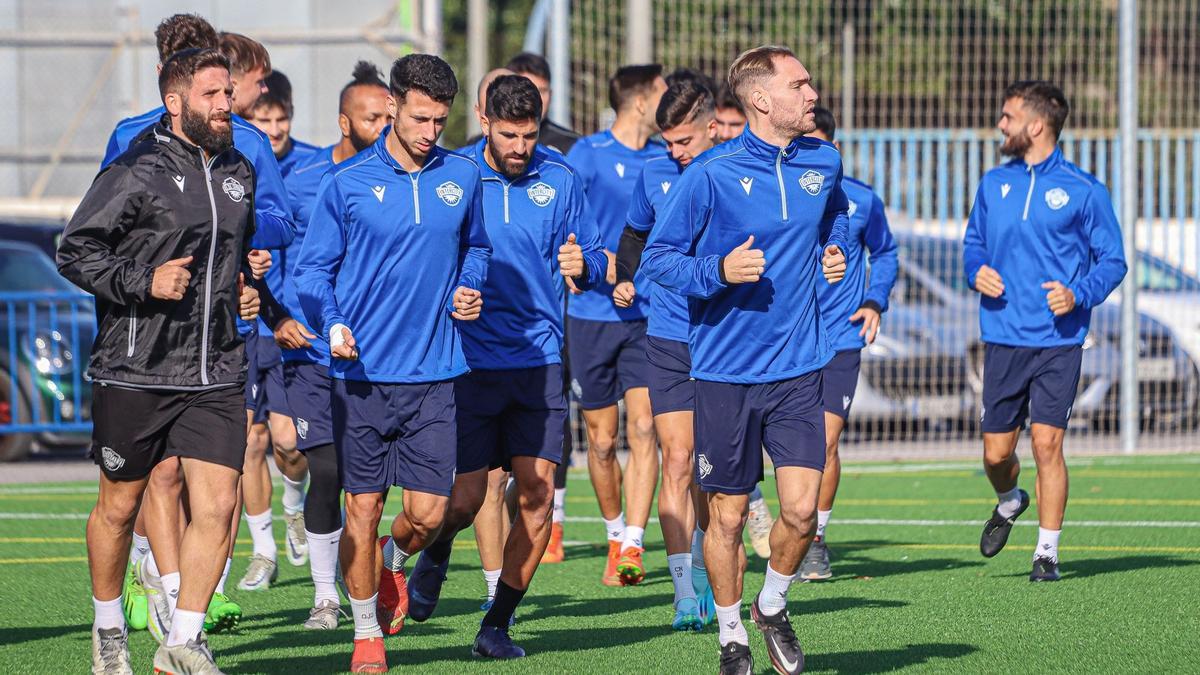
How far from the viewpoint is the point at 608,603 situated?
8141mm

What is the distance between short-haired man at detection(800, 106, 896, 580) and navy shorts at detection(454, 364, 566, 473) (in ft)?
6.84

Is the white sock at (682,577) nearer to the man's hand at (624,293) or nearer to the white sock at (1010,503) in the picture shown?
the man's hand at (624,293)

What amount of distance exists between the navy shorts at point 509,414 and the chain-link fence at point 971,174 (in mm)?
8026

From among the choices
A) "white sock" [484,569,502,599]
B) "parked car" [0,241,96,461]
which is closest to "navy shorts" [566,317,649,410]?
"white sock" [484,569,502,599]

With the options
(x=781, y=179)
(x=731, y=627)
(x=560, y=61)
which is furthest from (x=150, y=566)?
(x=560, y=61)

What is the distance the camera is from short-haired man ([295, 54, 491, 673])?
256 inches

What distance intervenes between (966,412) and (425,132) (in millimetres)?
9608

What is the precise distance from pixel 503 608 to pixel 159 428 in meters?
1.56

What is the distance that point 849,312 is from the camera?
904 cm

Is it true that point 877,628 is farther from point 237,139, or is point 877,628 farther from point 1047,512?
point 237,139

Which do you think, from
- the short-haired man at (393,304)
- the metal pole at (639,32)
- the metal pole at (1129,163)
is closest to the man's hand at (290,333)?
the short-haired man at (393,304)

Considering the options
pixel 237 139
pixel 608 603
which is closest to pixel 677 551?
pixel 608 603

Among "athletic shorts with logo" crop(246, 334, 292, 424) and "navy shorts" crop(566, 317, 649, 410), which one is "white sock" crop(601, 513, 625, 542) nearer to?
"navy shorts" crop(566, 317, 649, 410)

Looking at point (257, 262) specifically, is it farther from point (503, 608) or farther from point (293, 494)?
point (293, 494)
